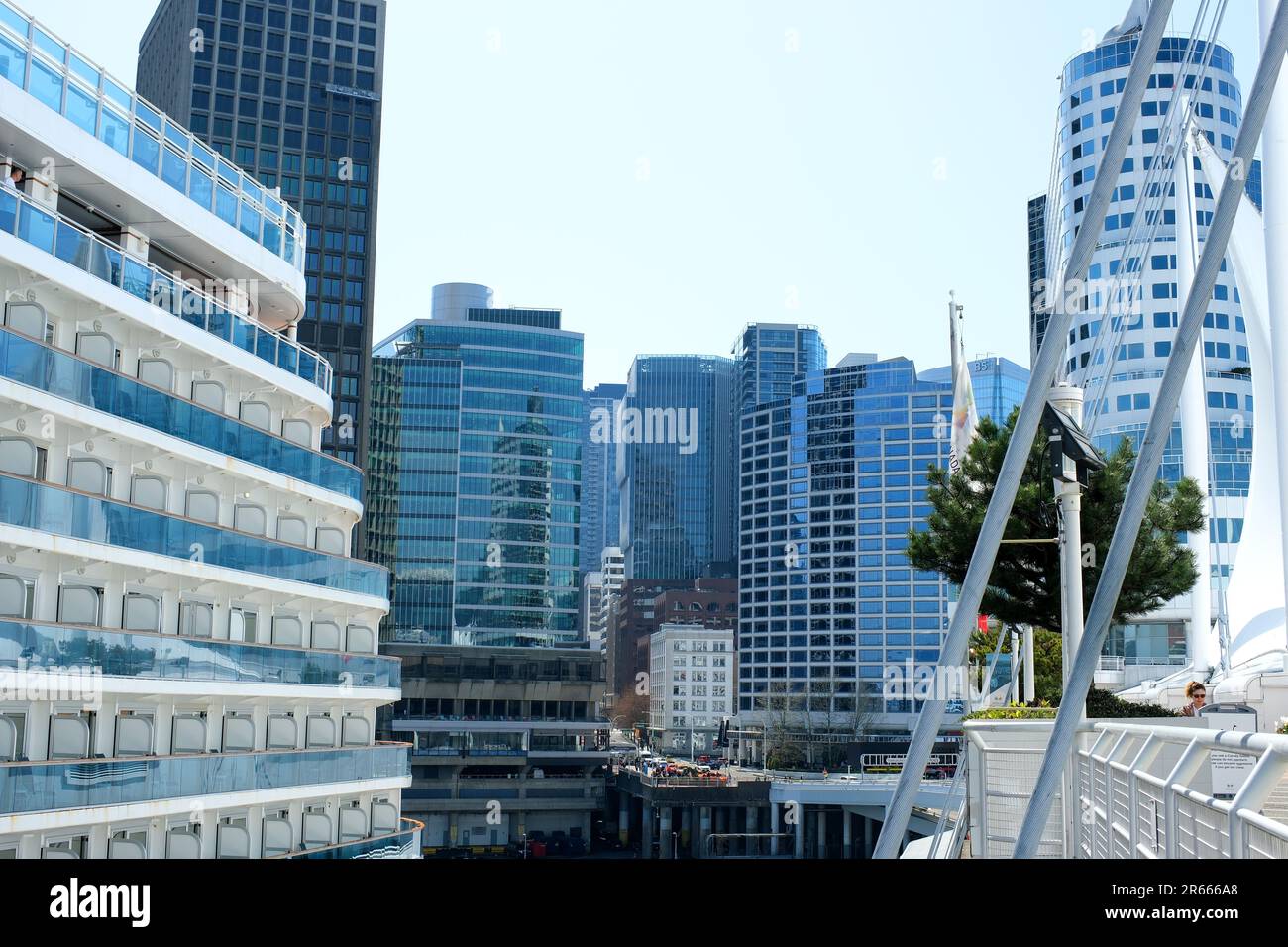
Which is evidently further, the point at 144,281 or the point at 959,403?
the point at 959,403

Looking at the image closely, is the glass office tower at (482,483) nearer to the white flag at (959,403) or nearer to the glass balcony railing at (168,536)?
the glass balcony railing at (168,536)

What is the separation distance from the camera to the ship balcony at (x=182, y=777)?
827 inches

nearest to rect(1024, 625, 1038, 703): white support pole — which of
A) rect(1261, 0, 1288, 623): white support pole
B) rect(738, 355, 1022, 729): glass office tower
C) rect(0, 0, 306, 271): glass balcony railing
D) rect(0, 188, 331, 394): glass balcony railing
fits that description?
rect(1261, 0, 1288, 623): white support pole

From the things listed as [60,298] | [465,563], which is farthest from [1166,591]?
[465,563]

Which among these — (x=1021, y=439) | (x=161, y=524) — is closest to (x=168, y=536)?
(x=161, y=524)

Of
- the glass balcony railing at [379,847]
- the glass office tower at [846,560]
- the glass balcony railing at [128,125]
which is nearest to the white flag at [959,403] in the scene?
the glass balcony railing at [379,847]

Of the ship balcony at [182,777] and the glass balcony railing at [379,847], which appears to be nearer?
the ship balcony at [182,777]

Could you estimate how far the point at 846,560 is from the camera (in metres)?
190

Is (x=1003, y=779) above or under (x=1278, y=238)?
under

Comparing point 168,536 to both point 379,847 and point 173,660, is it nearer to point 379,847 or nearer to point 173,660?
point 173,660

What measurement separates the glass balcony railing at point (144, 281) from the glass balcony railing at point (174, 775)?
923cm

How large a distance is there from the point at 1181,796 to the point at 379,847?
29590 millimetres

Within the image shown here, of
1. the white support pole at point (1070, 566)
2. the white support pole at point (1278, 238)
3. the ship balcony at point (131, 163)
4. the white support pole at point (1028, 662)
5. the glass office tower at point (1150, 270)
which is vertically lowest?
the white support pole at point (1028, 662)
